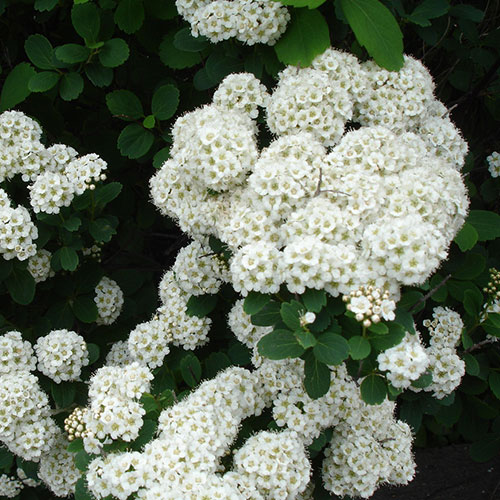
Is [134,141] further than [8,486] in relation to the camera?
No

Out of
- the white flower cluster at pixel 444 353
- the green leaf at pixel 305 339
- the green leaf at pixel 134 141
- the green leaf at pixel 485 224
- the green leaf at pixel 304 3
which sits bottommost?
the white flower cluster at pixel 444 353

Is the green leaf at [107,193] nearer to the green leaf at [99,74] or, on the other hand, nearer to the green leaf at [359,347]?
the green leaf at [99,74]

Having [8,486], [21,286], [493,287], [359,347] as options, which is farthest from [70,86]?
[493,287]

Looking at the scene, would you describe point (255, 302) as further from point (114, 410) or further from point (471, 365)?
point (471, 365)

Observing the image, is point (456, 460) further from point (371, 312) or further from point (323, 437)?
Result: point (371, 312)

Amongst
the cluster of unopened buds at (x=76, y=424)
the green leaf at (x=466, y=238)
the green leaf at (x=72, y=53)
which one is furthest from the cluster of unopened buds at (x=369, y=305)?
the green leaf at (x=72, y=53)

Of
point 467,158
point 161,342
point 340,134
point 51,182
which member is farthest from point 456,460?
point 51,182
